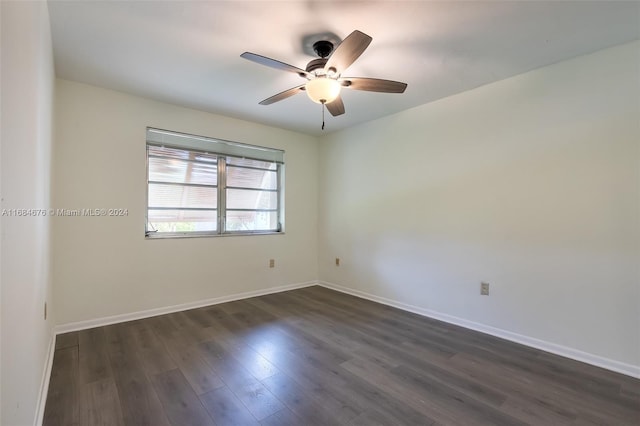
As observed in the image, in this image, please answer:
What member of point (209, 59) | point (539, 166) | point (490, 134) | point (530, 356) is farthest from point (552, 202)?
point (209, 59)

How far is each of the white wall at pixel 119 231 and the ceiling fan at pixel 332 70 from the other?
189 centimetres

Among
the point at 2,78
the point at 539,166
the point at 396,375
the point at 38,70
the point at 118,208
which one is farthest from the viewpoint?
the point at 118,208

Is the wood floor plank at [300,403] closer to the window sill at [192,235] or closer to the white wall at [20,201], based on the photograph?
the white wall at [20,201]

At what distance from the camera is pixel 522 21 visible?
1.93 m

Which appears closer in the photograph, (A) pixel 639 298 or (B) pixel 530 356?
(A) pixel 639 298

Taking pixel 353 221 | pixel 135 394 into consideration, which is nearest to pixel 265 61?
pixel 135 394

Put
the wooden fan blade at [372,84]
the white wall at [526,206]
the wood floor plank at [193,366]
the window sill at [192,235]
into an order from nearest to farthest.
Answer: the wood floor plank at [193,366]
the wooden fan blade at [372,84]
the white wall at [526,206]
the window sill at [192,235]

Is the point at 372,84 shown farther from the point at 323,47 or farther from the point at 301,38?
the point at 301,38

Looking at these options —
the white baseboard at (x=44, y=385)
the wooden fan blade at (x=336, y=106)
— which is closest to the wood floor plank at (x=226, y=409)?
the white baseboard at (x=44, y=385)

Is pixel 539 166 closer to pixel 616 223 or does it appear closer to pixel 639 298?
pixel 616 223

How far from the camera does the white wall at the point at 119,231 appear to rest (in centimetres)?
281

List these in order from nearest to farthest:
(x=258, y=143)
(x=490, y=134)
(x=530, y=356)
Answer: (x=530, y=356), (x=490, y=134), (x=258, y=143)

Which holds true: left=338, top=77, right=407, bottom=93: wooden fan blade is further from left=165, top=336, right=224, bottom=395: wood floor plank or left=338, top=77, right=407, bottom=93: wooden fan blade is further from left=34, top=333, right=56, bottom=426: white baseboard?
left=34, top=333, right=56, bottom=426: white baseboard

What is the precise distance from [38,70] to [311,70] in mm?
1615
